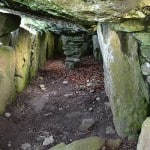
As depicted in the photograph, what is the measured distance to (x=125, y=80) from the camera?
198 inches

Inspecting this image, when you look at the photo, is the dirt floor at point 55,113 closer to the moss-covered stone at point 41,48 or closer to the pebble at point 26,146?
the pebble at point 26,146

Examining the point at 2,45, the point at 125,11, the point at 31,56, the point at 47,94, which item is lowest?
the point at 47,94

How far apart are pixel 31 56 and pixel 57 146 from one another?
4.11 m

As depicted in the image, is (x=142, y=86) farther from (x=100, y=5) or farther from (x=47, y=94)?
Result: (x=47, y=94)

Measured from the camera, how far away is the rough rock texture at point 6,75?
6512 millimetres

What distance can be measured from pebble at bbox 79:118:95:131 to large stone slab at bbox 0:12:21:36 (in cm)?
246

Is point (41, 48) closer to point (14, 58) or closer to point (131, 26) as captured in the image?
point (14, 58)

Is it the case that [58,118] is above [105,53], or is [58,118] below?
below

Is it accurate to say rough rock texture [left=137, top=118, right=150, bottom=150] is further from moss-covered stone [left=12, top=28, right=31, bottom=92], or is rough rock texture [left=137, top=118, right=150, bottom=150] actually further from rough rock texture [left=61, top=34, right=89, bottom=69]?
rough rock texture [left=61, top=34, right=89, bottom=69]

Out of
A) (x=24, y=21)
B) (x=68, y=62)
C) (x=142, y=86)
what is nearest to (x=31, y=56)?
(x=24, y=21)

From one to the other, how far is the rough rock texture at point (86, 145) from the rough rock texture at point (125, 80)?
482mm

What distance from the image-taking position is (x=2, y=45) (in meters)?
6.84

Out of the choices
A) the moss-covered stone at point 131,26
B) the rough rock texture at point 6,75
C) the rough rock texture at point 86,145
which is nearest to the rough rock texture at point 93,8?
the moss-covered stone at point 131,26

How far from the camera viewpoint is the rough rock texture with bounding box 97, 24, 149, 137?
489 centimetres
